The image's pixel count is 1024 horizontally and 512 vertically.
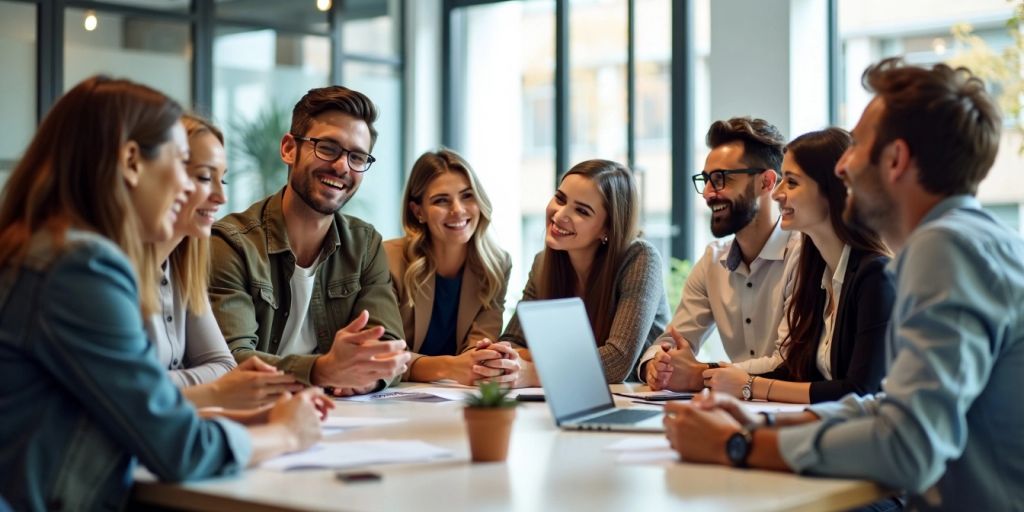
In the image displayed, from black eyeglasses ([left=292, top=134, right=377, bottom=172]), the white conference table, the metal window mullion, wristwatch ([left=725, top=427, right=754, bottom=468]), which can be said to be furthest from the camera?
the metal window mullion

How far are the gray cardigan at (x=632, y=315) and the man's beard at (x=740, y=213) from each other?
0.25 metres

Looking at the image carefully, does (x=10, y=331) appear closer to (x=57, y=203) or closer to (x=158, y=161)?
(x=57, y=203)

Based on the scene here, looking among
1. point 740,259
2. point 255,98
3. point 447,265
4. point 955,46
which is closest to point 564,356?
point 740,259

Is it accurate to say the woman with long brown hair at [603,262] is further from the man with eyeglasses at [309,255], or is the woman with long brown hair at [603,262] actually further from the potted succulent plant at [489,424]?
the potted succulent plant at [489,424]

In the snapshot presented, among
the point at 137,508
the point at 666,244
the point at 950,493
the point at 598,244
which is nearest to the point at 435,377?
the point at 598,244

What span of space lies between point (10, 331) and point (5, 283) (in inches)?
3.1

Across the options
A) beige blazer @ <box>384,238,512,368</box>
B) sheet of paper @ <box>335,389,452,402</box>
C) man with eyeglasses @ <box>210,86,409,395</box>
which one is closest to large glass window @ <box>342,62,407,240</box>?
beige blazer @ <box>384,238,512,368</box>

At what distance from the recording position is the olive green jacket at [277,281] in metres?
3.17

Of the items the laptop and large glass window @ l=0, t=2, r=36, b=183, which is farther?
large glass window @ l=0, t=2, r=36, b=183

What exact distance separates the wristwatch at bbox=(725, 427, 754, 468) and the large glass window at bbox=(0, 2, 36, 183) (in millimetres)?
5198

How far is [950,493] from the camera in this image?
198cm

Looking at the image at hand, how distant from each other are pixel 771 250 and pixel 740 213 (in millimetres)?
151

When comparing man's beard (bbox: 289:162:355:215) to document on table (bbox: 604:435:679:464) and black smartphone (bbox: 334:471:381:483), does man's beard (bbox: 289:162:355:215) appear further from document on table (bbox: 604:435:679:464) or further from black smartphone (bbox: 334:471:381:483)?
black smartphone (bbox: 334:471:381:483)

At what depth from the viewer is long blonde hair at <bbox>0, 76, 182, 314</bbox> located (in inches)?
72.4
